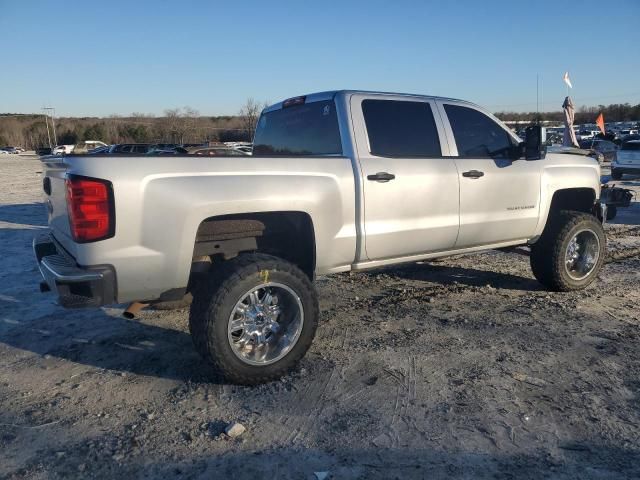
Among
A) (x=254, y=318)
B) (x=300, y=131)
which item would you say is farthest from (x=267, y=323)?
(x=300, y=131)

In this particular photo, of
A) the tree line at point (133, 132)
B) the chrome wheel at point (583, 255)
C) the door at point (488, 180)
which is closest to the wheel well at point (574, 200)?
the chrome wheel at point (583, 255)

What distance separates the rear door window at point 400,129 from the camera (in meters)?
4.29

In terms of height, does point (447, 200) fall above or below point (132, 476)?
above

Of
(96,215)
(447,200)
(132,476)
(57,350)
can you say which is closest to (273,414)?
(132,476)

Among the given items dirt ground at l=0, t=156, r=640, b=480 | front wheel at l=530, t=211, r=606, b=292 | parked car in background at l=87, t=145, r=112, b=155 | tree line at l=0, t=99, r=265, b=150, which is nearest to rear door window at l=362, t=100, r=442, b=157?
dirt ground at l=0, t=156, r=640, b=480

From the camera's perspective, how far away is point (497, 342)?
423cm

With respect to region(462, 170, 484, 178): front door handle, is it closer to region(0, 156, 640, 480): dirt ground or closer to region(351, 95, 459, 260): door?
region(351, 95, 459, 260): door

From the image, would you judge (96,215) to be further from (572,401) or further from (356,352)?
(572,401)

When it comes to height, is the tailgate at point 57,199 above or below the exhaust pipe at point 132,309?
above

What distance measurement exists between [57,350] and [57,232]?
111cm

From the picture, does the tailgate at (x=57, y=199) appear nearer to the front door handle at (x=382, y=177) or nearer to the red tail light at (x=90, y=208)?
the red tail light at (x=90, y=208)

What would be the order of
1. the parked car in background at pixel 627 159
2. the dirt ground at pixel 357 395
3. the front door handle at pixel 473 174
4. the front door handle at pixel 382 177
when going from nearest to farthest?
the dirt ground at pixel 357 395 < the front door handle at pixel 382 177 < the front door handle at pixel 473 174 < the parked car in background at pixel 627 159

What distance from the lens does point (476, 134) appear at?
500 cm

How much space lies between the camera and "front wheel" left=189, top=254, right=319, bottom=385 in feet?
11.1
